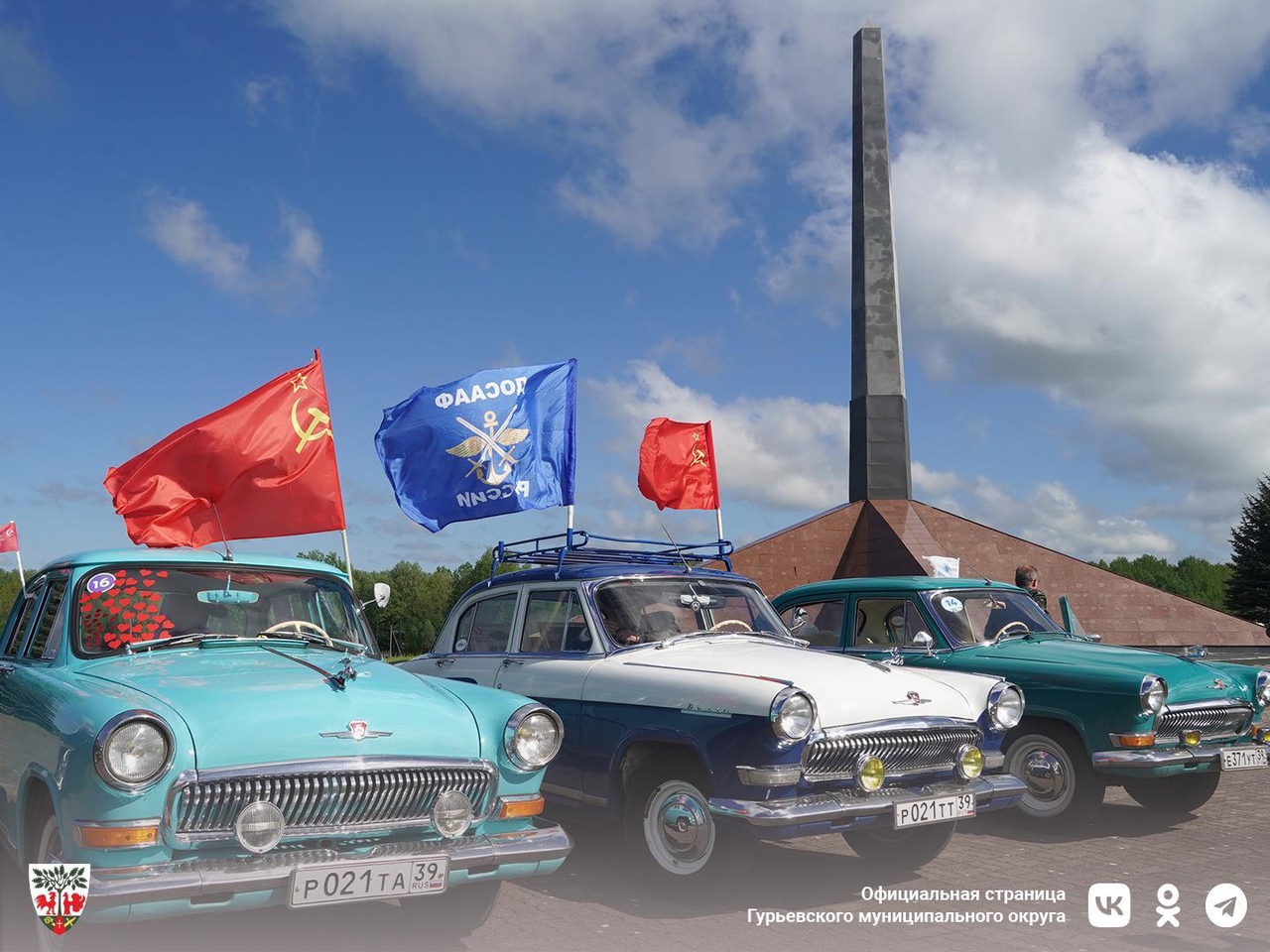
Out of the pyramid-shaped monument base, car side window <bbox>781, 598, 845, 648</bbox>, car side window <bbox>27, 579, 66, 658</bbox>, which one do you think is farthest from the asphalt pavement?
the pyramid-shaped monument base

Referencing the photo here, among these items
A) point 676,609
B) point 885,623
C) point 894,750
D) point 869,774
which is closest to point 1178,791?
point 885,623

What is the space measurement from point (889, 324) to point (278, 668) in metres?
25.5

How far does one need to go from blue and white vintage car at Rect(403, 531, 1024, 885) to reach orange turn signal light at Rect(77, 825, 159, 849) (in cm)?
245

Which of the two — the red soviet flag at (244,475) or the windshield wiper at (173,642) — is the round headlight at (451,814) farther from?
the red soviet flag at (244,475)

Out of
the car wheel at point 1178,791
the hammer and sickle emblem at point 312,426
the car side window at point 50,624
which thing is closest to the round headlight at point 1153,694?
the car wheel at point 1178,791

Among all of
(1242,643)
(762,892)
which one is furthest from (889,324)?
(762,892)

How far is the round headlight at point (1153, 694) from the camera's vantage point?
6.74 metres

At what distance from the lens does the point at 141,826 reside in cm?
362

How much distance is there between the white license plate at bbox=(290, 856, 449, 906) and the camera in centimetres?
369

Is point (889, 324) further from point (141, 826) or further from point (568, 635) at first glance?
point (141, 826)

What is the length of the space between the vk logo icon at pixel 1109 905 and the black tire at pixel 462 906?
274 cm

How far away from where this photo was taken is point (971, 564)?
27000mm

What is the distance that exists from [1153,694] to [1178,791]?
140 centimetres

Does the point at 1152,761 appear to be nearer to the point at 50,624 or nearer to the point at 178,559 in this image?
the point at 178,559
